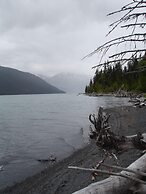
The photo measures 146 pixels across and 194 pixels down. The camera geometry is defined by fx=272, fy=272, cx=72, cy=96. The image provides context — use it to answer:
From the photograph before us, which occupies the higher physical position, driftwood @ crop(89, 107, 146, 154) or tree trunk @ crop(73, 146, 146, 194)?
driftwood @ crop(89, 107, 146, 154)

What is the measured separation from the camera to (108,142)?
6500 mm

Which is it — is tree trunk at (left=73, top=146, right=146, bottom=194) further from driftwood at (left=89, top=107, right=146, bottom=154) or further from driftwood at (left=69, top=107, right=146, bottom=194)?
driftwood at (left=89, top=107, right=146, bottom=154)

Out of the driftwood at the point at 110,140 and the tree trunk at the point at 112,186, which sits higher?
the driftwood at the point at 110,140

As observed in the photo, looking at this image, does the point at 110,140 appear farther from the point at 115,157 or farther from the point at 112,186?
the point at 112,186

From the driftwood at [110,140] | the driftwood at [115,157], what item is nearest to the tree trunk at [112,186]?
the driftwood at [115,157]

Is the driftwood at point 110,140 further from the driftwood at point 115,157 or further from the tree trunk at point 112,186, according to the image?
the tree trunk at point 112,186

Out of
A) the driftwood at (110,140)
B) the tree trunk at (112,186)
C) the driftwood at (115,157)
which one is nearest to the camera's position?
the tree trunk at (112,186)

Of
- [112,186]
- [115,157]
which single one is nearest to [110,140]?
[115,157]

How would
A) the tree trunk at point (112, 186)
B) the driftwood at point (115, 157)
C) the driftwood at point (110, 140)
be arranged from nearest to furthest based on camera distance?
the tree trunk at point (112, 186)
the driftwood at point (115, 157)
the driftwood at point (110, 140)

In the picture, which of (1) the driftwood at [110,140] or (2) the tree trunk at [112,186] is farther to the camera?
(1) the driftwood at [110,140]

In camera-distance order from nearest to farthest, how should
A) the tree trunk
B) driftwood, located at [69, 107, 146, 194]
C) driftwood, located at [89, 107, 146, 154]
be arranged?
the tree trunk < driftwood, located at [69, 107, 146, 194] < driftwood, located at [89, 107, 146, 154]

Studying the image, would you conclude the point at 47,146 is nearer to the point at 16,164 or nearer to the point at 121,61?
the point at 16,164

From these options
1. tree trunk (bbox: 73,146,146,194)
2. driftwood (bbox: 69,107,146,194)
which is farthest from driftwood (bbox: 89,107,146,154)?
tree trunk (bbox: 73,146,146,194)

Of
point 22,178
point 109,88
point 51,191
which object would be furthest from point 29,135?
point 109,88
